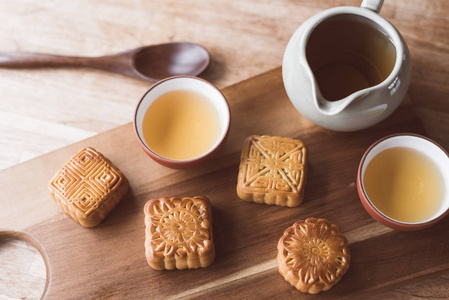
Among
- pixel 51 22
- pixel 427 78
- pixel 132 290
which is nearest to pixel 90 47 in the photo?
pixel 51 22

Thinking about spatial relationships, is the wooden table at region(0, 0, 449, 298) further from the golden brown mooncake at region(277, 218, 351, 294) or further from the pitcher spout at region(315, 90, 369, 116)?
the golden brown mooncake at region(277, 218, 351, 294)

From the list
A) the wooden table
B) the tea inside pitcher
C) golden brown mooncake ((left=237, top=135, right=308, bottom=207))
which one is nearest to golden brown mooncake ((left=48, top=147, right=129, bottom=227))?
the wooden table

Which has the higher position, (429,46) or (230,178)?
(429,46)

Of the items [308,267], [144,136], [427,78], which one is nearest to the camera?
[308,267]

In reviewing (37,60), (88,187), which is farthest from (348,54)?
(37,60)

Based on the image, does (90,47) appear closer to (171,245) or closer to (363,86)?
(171,245)

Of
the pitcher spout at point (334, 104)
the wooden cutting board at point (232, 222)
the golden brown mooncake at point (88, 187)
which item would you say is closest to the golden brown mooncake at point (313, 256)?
the wooden cutting board at point (232, 222)

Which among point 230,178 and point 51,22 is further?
point 51,22
